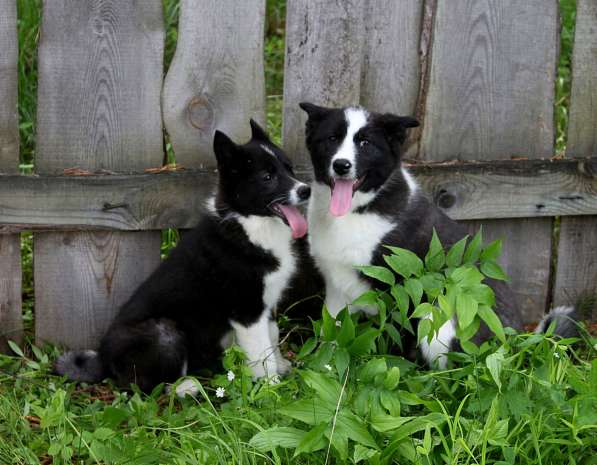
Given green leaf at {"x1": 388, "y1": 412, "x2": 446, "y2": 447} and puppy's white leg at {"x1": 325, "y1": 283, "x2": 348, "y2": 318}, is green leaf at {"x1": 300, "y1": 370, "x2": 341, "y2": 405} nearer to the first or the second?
green leaf at {"x1": 388, "y1": 412, "x2": 446, "y2": 447}

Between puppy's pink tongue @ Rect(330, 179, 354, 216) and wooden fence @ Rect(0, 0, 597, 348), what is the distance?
567 millimetres

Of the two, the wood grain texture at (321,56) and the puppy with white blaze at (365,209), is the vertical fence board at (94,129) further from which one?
the puppy with white blaze at (365,209)

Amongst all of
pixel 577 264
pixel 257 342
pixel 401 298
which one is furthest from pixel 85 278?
pixel 577 264

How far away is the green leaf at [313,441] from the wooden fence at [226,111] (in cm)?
181

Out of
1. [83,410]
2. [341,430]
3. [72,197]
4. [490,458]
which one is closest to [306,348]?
[341,430]

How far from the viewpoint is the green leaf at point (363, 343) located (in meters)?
3.50

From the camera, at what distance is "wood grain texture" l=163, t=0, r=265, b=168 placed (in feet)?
14.7

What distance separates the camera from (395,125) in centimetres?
427

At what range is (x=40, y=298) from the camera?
15.6 feet

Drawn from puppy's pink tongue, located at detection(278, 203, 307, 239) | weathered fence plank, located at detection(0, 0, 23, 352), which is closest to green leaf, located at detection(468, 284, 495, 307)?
puppy's pink tongue, located at detection(278, 203, 307, 239)

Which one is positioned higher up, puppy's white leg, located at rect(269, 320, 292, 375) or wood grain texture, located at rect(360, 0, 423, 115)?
wood grain texture, located at rect(360, 0, 423, 115)

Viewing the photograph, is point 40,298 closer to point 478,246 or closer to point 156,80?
point 156,80

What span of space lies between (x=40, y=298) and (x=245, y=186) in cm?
125

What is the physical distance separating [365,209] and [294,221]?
344 millimetres
